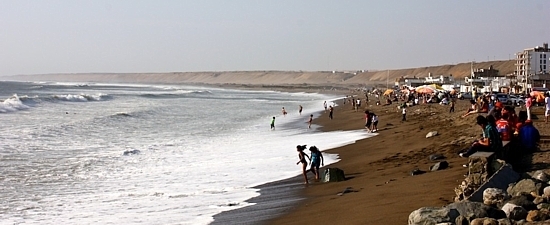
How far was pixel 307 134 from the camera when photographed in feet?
87.5

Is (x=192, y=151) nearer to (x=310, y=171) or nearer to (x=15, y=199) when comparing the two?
(x=310, y=171)

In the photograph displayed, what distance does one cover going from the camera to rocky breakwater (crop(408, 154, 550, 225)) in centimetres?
627

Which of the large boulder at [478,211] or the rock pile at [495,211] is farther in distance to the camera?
the large boulder at [478,211]

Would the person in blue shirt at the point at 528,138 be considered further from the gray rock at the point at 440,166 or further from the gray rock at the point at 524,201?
the gray rock at the point at 524,201

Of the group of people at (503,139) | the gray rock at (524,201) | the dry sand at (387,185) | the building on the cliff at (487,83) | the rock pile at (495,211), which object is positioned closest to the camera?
the rock pile at (495,211)

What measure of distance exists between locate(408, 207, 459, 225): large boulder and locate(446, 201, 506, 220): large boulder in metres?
0.11

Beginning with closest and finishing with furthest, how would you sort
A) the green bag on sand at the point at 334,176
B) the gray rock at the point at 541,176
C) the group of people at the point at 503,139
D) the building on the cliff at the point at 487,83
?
the gray rock at the point at 541,176, the group of people at the point at 503,139, the green bag on sand at the point at 334,176, the building on the cliff at the point at 487,83

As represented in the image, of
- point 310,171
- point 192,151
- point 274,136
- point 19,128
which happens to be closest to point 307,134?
point 274,136

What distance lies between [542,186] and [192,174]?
378 inches

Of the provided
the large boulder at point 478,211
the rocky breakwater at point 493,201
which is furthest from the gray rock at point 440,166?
the large boulder at point 478,211

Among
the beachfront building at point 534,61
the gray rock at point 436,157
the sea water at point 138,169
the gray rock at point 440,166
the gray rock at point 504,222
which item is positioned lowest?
the sea water at point 138,169

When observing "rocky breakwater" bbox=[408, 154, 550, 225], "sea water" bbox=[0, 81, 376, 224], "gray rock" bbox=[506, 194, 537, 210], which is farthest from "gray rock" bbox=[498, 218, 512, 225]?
"sea water" bbox=[0, 81, 376, 224]

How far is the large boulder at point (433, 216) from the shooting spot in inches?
249

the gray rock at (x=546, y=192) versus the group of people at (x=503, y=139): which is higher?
the group of people at (x=503, y=139)
